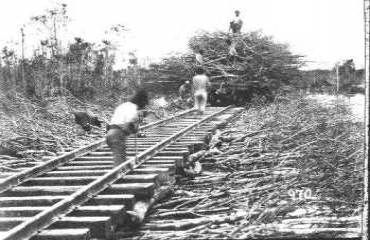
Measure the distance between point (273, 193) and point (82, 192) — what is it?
191cm

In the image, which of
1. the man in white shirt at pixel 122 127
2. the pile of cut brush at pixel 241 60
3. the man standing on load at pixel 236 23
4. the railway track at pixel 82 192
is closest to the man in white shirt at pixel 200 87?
the pile of cut brush at pixel 241 60

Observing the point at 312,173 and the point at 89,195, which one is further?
the point at 312,173

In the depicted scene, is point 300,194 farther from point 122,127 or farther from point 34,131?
point 34,131

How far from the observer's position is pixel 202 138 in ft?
30.1

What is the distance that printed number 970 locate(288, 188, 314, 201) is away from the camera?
16.6 feet

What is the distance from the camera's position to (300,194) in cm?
516

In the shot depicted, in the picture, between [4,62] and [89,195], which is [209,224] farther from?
[4,62]

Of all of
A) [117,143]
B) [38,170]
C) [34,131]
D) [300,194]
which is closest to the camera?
[300,194]

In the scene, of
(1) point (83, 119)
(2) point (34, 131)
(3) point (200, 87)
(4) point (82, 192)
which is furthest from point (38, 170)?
(3) point (200, 87)

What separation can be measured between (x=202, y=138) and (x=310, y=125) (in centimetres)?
192

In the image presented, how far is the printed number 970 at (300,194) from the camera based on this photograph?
5.07 meters

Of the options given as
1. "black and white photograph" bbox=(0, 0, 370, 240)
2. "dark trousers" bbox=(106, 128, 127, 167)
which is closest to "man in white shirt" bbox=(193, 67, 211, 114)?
"black and white photograph" bbox=(0, 0, 370, 240)

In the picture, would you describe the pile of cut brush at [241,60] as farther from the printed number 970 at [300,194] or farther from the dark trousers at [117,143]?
the printed number 970 at [300,194]

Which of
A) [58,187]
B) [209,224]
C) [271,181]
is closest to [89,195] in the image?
[58,187]
